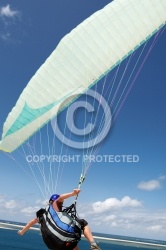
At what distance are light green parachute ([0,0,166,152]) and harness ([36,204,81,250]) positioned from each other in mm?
5127

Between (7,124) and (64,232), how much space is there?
21.3 feet

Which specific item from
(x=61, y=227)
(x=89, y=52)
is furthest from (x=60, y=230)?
(x=89, y=52)

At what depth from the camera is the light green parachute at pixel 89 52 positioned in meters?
11.1

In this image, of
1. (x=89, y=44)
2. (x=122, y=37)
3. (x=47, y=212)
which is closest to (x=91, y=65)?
(x=89, y=44)

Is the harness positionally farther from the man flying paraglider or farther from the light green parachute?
the light green parachute

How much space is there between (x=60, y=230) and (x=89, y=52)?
6633 millimetres

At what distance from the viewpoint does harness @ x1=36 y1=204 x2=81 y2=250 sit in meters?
6.63

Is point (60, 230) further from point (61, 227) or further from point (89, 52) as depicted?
point (89, 52)

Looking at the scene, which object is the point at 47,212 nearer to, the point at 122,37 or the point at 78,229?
the point at 78,229

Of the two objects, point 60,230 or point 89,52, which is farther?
point 89,52

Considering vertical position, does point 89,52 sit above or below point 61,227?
above

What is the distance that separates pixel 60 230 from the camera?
6.64 meters

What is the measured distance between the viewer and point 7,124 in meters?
12.2

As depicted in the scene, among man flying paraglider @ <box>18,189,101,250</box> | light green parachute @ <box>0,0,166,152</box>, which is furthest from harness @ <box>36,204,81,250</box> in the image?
light green parachute @ <box>0,0,166,152</box>
